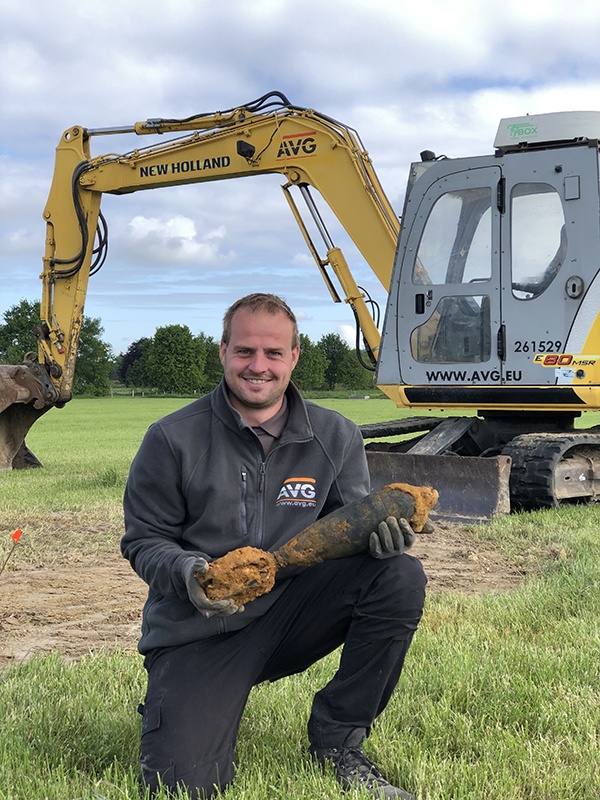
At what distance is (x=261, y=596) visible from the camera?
3383 mm

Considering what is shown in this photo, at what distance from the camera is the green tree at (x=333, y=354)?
88.6 metres

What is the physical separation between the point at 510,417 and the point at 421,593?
728cm

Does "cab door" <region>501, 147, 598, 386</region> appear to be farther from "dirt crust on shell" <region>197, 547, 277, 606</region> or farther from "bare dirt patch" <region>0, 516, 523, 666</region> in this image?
"dirt crust on shell" <region>197, 547, 277, 606</region>

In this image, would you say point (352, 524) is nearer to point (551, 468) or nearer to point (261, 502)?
point (261, 502)

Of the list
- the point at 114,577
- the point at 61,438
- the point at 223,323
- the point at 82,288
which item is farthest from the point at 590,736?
the point at 61,438

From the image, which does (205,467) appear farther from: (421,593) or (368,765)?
(368,765)

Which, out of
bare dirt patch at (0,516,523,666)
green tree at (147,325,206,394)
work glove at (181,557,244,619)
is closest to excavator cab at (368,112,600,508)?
bare dirt patch at (0,516,523,666)

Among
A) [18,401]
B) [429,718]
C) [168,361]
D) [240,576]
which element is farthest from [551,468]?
[168,361]

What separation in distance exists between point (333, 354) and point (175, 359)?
50.7ft

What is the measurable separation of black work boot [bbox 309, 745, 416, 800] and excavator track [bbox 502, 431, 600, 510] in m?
6.25

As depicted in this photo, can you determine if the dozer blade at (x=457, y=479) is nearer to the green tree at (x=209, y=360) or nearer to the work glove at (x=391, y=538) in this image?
the work glove at (x=391, y=538)

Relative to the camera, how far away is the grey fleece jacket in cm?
332

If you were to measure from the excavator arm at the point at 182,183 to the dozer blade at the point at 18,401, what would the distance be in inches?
0.5

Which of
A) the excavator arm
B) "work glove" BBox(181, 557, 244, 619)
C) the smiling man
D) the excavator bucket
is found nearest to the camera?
"work glove" BBox(181, 557, 244, 619)
